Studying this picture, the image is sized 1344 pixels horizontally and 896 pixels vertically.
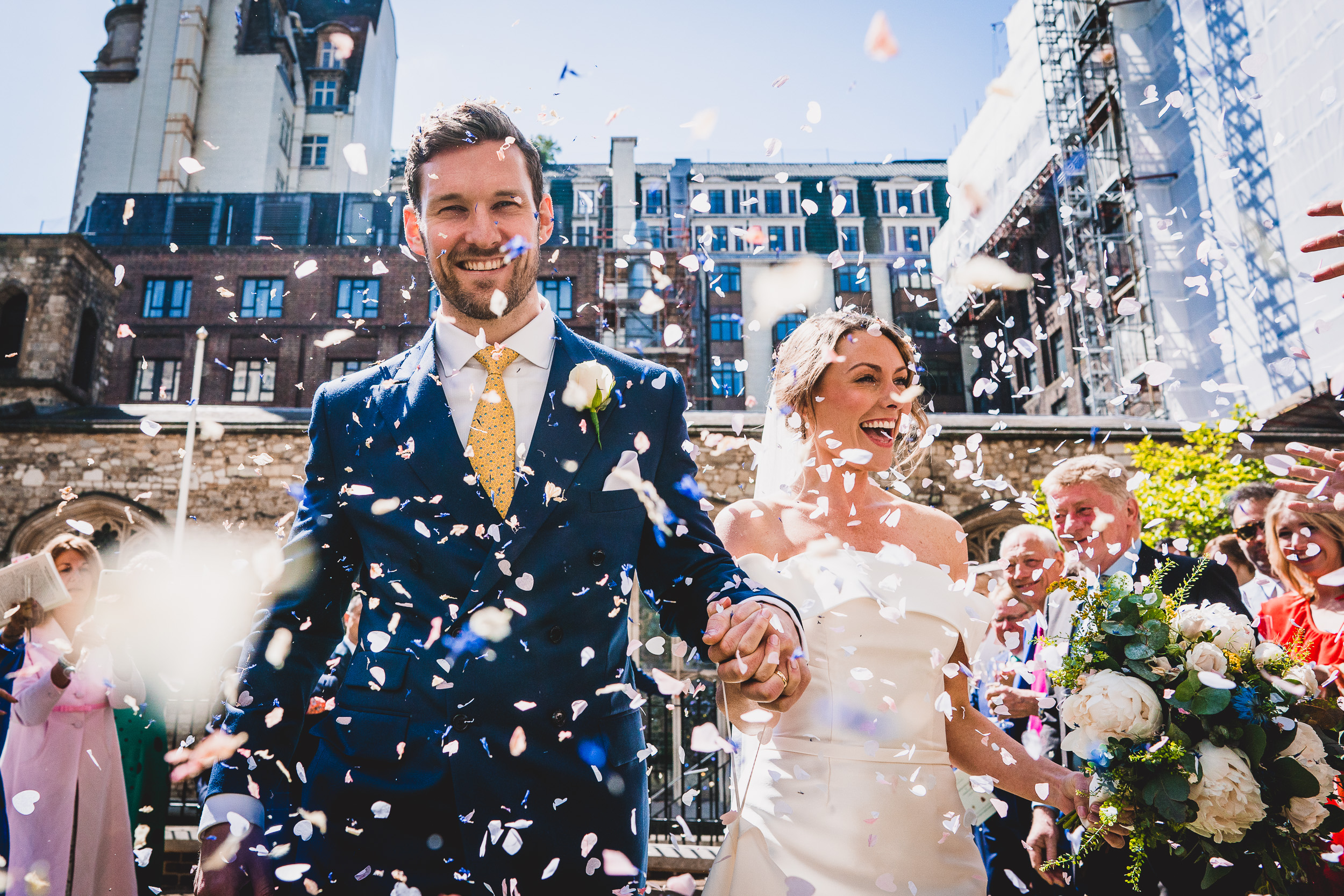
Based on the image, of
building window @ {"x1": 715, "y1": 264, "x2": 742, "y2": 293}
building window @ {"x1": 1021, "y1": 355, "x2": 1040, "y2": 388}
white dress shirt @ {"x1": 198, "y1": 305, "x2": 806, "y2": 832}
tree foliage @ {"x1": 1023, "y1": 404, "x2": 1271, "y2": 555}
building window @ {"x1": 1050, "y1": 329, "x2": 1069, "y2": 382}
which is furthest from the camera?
building window @ {"x1": 715, "y1": 264, "x2": 742, "y2": 293}

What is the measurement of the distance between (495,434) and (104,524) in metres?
14.0

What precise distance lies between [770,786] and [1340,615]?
2804 millimetres

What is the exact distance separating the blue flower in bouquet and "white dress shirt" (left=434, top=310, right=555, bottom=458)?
1959mm

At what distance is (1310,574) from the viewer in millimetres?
3971

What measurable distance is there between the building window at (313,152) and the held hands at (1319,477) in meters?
36.5

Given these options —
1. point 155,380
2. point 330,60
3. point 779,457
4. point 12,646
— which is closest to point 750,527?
point 779,457

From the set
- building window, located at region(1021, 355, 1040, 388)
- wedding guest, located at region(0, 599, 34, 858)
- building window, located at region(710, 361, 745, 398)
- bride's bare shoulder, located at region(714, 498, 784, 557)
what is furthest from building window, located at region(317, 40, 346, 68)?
bride's bare shoulder, located at region(714, 498, 784, 557)

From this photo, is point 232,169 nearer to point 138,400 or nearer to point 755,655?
point 138,400

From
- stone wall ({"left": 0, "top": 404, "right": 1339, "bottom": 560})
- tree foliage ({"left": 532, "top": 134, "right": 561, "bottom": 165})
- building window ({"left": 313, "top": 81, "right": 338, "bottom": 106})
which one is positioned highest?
building window ({"left": 313, "top": 81, "right": 338, "bottom": 106})

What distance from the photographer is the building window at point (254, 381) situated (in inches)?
1150

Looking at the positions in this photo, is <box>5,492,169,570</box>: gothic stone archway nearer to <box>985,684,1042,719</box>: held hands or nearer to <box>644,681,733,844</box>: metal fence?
<box>644,681,733,844</box>: metal fence

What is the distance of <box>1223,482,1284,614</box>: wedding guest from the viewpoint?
556 centimetres

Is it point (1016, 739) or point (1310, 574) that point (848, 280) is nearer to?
point (1310, 574)

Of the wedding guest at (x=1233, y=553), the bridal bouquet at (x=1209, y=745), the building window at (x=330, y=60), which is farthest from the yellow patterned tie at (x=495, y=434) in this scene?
the building window at (x=330, y=60)
